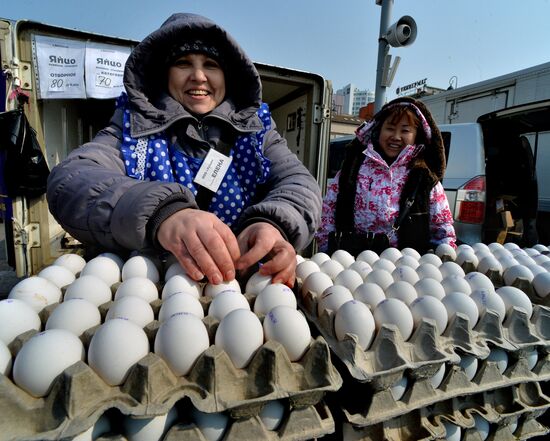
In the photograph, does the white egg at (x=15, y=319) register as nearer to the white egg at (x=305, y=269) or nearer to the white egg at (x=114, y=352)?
the white egg at (x=114, y=352)

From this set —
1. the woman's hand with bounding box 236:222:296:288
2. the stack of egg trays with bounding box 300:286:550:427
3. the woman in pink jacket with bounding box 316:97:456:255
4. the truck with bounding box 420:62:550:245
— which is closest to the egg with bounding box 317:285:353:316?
the stack of egg trays with bounding box 300:286:550:427

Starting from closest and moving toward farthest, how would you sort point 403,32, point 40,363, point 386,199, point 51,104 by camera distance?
point 40,363, point 386,199, point 51,104, point 403,32

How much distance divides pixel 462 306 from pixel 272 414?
23.0 inches

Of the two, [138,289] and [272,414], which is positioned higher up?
[138,289]

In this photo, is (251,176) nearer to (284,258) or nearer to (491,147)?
(284,258)

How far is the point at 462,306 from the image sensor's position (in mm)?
Result: 914

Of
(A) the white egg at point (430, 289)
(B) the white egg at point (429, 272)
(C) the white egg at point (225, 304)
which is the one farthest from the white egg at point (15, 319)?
(B) the white egg at point (429, 272)

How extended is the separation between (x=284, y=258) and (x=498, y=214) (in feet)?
14.2

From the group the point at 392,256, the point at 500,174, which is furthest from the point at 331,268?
the point at 500,174

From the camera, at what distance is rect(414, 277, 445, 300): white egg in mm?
1001

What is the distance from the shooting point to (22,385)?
0.61 meters

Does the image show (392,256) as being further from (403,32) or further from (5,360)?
(403,32)

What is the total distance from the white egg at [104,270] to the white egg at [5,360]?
0.35m

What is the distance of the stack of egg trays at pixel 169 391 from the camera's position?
1.85 feet
